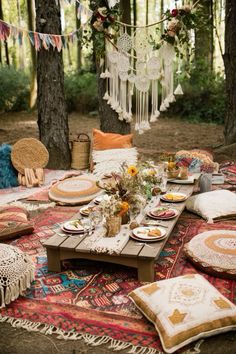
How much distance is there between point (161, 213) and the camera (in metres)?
3.82

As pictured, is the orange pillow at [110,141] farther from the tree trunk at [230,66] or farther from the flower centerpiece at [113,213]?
the flower centerpiece at [113,213]

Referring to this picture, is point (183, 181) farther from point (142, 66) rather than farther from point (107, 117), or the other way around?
point (107, 117)

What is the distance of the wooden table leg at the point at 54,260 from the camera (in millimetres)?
3359

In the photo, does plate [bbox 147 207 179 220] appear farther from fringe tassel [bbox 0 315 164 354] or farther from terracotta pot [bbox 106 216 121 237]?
fringe tassel [bbox 0 315 164 354]

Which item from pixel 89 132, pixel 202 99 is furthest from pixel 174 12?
pixel 202 99

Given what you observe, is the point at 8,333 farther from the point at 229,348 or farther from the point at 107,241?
the point at 229,348

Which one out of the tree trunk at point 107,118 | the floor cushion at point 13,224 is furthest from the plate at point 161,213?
the tree trunk at point 107,118

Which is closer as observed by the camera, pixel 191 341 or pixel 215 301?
pixel 191 341

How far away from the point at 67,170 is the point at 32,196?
126 cm

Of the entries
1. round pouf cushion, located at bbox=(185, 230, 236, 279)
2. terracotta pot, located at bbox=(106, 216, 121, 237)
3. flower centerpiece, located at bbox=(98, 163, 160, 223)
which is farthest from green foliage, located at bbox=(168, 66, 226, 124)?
terracotta pot, located at bbox=(106, 216, 121, 237)

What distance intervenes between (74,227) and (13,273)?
73 cm

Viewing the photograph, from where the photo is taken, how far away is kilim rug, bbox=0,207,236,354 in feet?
8.57

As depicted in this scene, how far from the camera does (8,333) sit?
2.66 m

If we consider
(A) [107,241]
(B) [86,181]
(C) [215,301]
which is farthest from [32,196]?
(C) [215,301]
